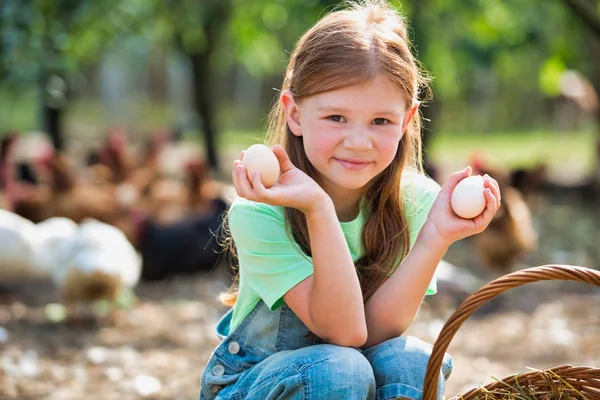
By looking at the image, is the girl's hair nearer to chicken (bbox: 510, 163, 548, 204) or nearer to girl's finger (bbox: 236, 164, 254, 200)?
girl's finger (bbox: 236, 164, 254, 200)

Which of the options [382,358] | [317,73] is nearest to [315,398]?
[382,358]

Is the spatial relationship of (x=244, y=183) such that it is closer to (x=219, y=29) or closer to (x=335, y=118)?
(x=335, y=118)

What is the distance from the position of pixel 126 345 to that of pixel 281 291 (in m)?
2.24

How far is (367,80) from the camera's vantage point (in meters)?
1.78

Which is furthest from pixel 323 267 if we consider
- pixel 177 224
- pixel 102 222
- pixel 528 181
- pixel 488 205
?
Result: pixel 528 181

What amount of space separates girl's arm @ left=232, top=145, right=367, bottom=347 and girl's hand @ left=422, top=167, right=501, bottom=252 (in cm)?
23

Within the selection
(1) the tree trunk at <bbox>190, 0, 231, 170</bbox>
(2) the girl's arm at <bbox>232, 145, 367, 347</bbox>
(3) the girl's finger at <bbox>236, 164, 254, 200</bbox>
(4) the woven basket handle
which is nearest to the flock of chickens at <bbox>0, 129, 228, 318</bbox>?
(2) the girl's arm at <bbox>232, 145, 367, 347</bbox>

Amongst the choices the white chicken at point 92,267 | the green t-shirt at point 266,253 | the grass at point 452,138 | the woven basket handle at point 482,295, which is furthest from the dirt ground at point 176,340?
the grass at point 452,138

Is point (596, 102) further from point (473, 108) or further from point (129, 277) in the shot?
point (473, 108)

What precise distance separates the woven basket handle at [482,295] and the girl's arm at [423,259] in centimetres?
18

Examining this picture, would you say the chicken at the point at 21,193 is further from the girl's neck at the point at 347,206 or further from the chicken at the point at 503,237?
the girl's neck at the point at 347,206

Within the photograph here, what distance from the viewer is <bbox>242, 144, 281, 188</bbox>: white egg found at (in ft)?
5.42

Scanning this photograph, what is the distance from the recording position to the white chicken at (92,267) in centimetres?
397

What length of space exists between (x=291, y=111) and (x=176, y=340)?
2.35 m
